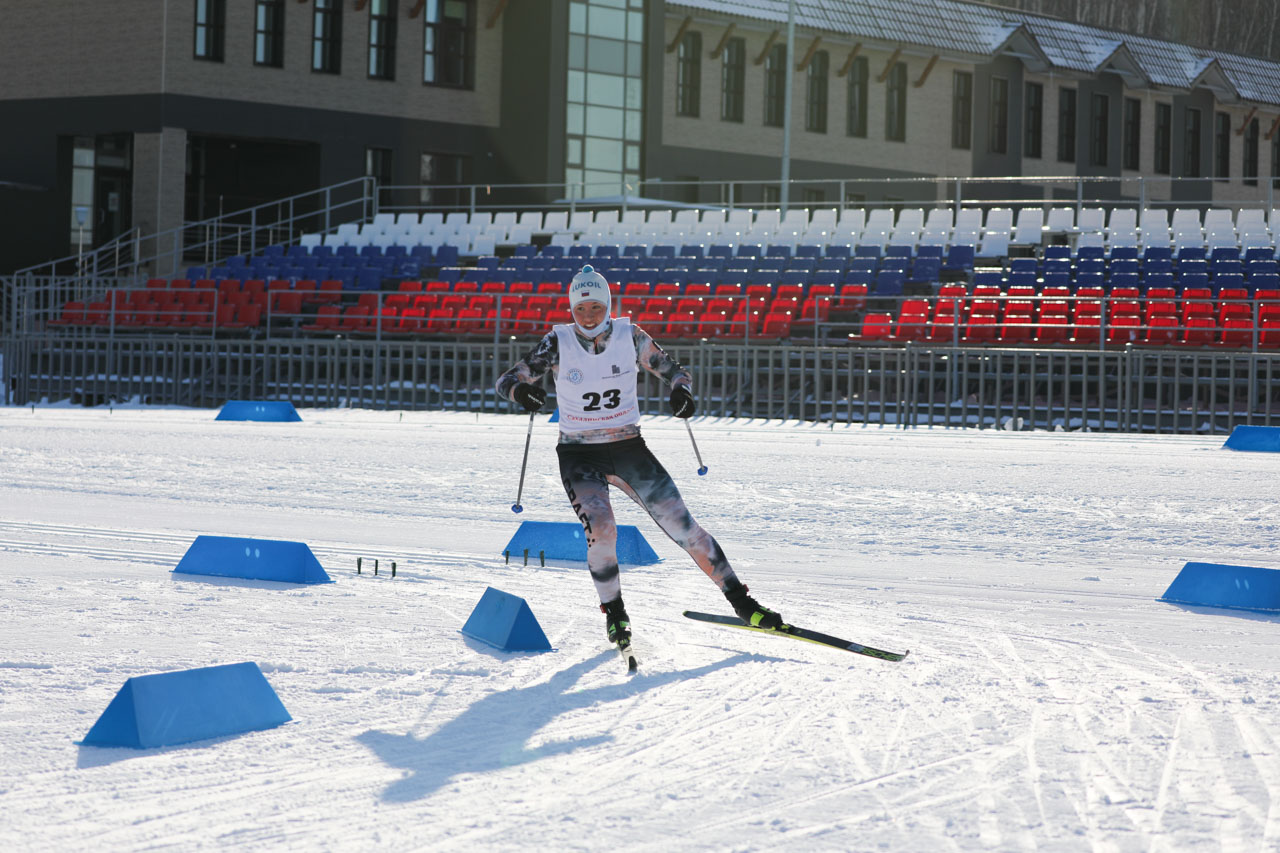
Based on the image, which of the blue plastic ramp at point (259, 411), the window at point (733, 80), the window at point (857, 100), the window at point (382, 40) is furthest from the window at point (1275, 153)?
the blue plastic ramp at point (259, 411)

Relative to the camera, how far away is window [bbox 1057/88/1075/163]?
54.3 meters

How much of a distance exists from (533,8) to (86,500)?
3147 centimetres

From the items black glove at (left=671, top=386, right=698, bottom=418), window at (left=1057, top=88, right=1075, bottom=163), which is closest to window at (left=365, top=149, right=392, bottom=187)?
window at (left=1057, top=88, right=1075, bottom=163)

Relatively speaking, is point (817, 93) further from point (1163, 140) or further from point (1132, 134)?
point (1163, 140)

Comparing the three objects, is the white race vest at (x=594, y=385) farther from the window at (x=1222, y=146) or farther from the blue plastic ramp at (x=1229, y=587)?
the window at (x=1222, y=146)

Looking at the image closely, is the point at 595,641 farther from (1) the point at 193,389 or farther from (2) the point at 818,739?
(1) the point at 193,389

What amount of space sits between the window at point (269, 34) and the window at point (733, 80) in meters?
13.4

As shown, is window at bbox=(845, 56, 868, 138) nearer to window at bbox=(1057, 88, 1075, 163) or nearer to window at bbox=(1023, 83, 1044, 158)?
window at bbox=(1023, 83, 1044, 158)

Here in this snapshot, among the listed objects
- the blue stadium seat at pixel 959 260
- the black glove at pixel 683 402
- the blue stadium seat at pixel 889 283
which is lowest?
the black glove at pixel 683 402

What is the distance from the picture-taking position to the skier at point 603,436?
7668 mm

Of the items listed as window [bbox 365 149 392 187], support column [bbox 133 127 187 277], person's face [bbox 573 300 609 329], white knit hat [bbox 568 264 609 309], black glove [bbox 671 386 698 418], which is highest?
window [bbox 365 149 392 187]

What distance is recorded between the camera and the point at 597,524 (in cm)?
763

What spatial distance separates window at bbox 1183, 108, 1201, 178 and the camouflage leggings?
178 feet

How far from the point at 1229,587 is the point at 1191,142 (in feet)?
173
